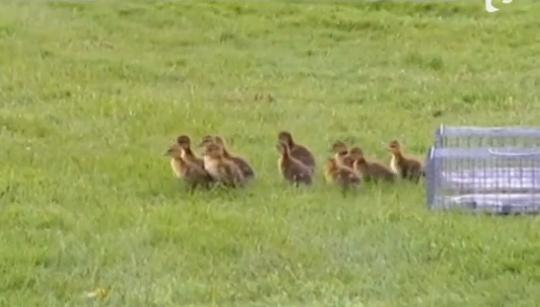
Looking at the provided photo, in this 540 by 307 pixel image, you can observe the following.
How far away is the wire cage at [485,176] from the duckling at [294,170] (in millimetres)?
832

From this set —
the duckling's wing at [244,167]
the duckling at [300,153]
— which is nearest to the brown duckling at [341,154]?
the duckling at [300,153]

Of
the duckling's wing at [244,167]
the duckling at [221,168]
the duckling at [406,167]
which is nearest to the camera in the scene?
the duckling at [221,168]

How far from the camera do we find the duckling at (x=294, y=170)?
28.1ft

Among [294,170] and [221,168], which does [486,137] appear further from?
[221,168]

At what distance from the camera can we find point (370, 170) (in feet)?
28.3

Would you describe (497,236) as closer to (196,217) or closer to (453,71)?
(196,217)

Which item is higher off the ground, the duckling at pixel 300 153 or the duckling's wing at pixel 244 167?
the duckling at pixel 300 153

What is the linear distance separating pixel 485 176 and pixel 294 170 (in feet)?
3.91

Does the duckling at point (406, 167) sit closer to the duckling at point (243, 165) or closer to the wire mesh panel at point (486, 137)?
the wire mesh panel at point (486, 137)

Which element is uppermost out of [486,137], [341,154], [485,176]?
[486,137]
